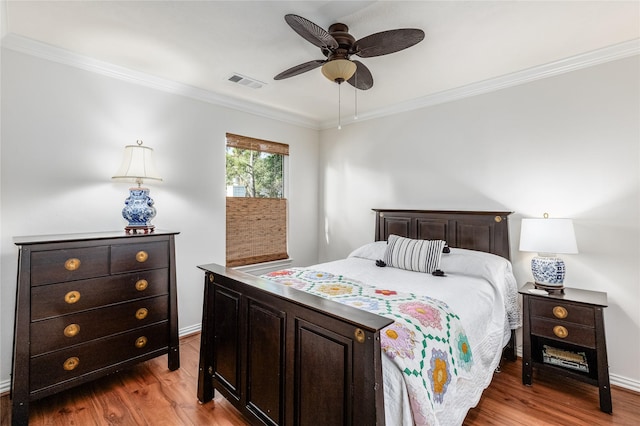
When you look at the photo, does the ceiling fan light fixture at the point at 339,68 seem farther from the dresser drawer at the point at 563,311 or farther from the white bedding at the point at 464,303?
the dresser drawer at the point at 563,311

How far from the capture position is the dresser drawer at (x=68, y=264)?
188cm

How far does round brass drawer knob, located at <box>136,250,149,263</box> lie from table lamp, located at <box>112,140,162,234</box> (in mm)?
176

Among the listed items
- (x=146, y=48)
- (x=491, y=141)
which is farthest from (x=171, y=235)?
(x=491, y=141)

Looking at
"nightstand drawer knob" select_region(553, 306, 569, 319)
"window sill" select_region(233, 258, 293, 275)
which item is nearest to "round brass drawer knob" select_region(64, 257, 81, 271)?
"window sill" select_region(233, 258, 293, 275)

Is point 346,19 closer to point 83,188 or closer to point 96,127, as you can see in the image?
point 96,127

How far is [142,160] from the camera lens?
2432 millimetres

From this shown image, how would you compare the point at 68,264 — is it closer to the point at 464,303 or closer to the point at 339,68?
the point at 339,68

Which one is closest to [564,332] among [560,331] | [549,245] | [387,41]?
[560,331]

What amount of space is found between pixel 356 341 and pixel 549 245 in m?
1.96

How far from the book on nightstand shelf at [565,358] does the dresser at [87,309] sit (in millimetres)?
2926

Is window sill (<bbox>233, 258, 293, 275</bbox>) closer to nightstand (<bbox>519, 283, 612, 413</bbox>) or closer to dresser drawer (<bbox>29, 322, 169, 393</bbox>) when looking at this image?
dresser drawer (<bbox>29, 322, 169, 393</bbox>)

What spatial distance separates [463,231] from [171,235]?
2711mm

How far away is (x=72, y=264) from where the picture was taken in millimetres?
2002

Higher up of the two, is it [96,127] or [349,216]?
[96,127]
